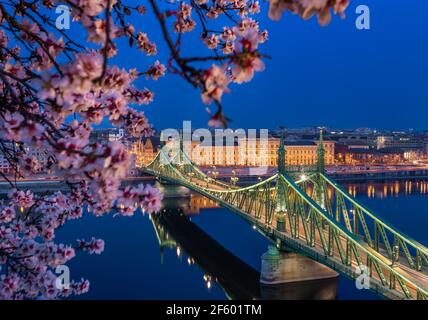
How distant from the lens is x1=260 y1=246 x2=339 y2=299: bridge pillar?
1639cm

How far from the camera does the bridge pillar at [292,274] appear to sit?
645 inches

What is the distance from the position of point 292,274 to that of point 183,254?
29.8 ft

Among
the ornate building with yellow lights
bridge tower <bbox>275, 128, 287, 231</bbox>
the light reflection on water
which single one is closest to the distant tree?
bridge tower <bbox>275, 128, 287, 231</bbox>

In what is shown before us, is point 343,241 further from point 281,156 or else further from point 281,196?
point 281,156

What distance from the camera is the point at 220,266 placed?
21.1 m

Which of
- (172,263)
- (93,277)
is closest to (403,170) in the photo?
(172,263)

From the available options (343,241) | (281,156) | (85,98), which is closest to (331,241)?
(343,241)

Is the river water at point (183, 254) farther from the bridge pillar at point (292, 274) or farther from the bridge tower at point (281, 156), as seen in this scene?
the bridge tower at point (281, 156)

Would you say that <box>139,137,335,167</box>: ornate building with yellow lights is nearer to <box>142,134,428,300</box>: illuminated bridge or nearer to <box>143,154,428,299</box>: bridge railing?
<box>142,134,428,300</box>: illuminated bridge

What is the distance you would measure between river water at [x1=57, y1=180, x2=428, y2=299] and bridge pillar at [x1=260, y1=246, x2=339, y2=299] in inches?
16.1

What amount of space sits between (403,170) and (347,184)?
55.1 ft
